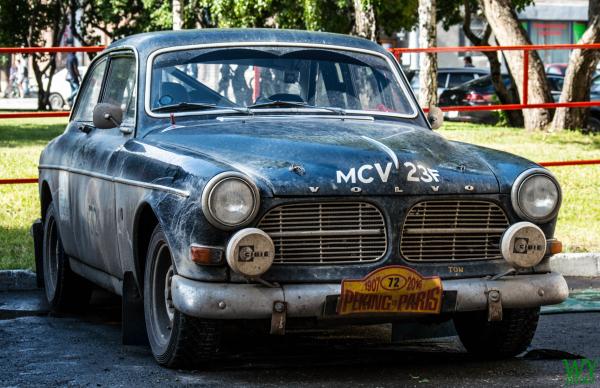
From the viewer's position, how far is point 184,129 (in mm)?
7016

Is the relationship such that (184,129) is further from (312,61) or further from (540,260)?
(540,260)

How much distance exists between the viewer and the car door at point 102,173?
7266mm

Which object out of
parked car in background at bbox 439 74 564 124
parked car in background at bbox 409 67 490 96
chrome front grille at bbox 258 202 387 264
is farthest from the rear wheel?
chrome front grille at bbox 258 202 387 264

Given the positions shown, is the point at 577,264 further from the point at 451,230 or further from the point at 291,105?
the point at 451,230

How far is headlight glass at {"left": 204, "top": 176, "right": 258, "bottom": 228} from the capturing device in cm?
588

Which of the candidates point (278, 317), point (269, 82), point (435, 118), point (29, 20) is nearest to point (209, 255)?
point (278, 317)

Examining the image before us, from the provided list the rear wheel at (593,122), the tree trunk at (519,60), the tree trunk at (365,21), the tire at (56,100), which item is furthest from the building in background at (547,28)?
the tree trunk at (519,60)

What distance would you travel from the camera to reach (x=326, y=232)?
6008 mm

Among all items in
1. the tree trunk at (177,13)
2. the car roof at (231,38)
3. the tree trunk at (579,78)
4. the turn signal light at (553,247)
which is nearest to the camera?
the turn signal light at (553,247)

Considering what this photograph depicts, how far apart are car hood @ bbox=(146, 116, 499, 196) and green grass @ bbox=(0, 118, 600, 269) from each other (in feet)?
12.5

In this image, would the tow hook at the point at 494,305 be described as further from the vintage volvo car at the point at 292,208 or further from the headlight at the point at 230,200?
the headlight at the point at 230,200

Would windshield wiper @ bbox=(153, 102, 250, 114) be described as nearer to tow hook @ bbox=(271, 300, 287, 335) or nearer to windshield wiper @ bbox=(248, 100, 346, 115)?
windshield wiper @ bbox=(248, 100, 346, 115)

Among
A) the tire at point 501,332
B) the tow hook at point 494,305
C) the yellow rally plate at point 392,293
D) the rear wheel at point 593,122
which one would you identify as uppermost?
the yellow rally plate at point 392,293

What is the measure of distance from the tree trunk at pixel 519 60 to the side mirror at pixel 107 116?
16.3 metres
